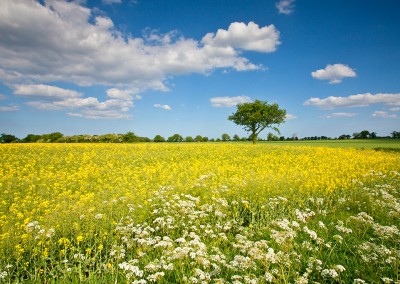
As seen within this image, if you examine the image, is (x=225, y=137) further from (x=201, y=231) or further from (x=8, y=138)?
(x=201, y=231)

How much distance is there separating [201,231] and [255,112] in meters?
51.3

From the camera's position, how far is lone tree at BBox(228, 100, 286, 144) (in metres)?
56.2

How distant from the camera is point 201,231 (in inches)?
267

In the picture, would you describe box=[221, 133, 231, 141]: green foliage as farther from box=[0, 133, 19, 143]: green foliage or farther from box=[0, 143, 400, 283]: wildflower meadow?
box=[0, 143, 400, 283]: wildflower meadow

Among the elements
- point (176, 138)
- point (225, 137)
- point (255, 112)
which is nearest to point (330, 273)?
point (255, 112)

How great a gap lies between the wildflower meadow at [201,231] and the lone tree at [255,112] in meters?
43.6

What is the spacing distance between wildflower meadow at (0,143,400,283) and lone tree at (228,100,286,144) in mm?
43647

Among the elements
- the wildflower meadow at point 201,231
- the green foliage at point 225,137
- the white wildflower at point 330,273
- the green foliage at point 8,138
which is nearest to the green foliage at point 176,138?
the green foliage at point 225,137

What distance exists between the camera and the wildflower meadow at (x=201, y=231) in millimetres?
4332

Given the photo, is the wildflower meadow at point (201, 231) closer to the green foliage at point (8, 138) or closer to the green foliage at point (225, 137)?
the green foliage at point (8, 138)

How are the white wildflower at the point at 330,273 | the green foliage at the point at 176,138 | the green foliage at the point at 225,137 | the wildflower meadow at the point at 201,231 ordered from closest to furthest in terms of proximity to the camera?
the white wildflower at the point at 330,273
the wildflower meadow at the point at 201,231
the green foliage at the point at 176,138
the green foliage at the point at 225,137

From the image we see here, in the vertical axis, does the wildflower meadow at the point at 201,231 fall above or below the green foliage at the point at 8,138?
below

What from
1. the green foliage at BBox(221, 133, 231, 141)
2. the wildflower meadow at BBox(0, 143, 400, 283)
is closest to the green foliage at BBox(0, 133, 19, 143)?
the wildflower meadow at BBox(0, 143, 400, 283)

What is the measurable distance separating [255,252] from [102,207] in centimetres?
502
